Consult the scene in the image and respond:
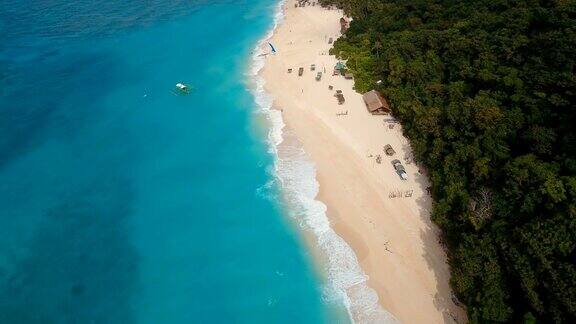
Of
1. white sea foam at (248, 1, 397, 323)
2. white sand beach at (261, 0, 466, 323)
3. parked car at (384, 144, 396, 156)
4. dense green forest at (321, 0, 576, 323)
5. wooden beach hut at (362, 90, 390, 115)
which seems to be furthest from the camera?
wooden beach hut at (362, 90, 390, 115)

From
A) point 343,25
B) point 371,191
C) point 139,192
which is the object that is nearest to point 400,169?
point 371,191

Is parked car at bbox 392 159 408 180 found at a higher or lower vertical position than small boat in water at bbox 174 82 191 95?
higher

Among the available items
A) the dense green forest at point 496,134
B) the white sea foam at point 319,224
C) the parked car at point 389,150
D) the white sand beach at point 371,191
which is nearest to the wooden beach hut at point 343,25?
the white sand beach at point 371,191

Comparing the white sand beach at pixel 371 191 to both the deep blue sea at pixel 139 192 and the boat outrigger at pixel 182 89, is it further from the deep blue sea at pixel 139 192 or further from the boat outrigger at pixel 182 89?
the boat outrigger at pixel 182 89

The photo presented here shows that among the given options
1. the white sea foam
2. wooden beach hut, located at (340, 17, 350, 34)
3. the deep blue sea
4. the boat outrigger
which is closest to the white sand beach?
the white sea foam

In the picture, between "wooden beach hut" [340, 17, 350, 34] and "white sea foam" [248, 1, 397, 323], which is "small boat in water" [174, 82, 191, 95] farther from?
"wooden beach hut" [340, 17, 350, 34]

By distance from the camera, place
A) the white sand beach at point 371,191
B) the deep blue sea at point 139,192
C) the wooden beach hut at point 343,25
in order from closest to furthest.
→ the white sand beach at point 371,191, the deep blue sea at point 139,192, the wooden beach hut at point 343,25
